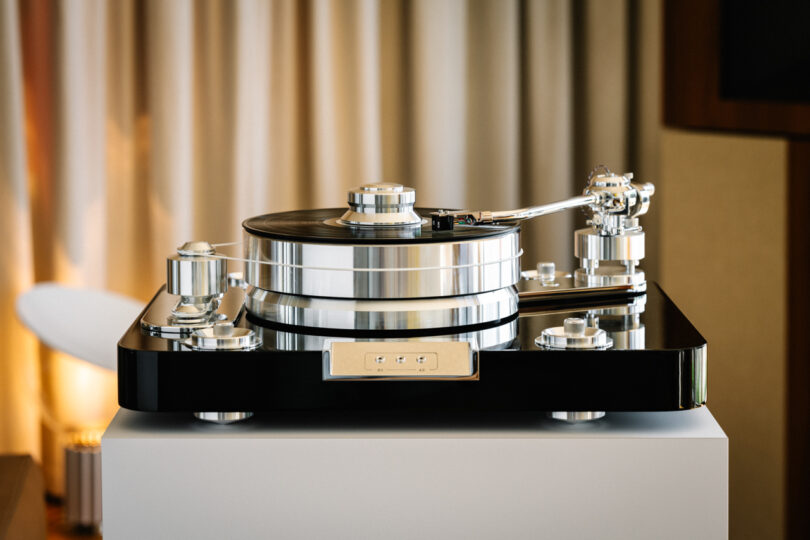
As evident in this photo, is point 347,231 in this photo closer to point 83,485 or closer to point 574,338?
point 574,338

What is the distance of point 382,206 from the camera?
2.59 feet

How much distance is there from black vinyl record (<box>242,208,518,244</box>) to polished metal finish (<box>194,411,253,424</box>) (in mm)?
124

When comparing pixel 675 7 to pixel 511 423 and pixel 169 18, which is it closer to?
pixel 511 423

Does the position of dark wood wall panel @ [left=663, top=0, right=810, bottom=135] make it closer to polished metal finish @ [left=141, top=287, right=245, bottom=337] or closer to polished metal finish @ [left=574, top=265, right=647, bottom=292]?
polished metal finish @ [left=574, top=265, right=647, bottom=292]

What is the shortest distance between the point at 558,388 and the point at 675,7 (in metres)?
0.82

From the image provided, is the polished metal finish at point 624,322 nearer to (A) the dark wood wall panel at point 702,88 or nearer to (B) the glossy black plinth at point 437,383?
(B) the glossy black plinth at point 437,383

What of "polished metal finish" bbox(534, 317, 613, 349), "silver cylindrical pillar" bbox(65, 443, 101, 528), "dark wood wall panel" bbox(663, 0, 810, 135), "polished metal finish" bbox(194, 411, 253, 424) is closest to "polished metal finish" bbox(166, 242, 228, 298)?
"polished metal finish" bbox(194, 411, 253, 424)

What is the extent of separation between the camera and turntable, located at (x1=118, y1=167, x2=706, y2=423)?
666 mm

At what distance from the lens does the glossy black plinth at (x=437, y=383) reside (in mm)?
665

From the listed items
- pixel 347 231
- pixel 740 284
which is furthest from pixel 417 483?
pixel 740 284

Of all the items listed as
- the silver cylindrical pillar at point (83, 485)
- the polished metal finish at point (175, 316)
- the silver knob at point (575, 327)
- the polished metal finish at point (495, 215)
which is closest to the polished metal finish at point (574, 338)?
the silver knob at point (575, 327)

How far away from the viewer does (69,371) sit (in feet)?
6.39

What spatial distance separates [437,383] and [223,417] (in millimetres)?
143

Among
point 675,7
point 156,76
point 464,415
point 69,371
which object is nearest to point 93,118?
point 156,76
